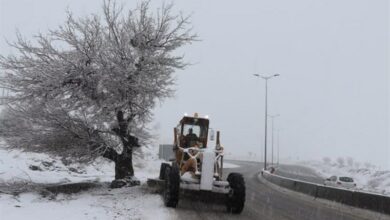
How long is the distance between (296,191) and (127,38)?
11301 mm

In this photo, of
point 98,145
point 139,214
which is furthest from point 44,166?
point 139,214

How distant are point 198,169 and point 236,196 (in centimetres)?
171

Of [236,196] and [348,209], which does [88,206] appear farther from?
[348,209]

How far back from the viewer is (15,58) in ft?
63.5

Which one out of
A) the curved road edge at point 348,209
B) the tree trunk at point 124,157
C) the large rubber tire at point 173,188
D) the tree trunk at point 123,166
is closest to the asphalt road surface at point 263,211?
the curved road edge at point 348,209

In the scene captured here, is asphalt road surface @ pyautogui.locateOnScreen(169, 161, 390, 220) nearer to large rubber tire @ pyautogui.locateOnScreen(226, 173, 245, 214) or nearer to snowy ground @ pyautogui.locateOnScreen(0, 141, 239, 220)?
large rubber tire @ pyautogui.locateOnScreen(226, 173, 245, 214)

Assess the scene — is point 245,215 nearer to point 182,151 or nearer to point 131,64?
point 182,151

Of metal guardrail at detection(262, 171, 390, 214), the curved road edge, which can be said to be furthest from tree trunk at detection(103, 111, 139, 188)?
metal guardrail at detection(262, 171, 390, 214)

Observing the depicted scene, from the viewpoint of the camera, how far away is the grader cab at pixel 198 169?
14.0m

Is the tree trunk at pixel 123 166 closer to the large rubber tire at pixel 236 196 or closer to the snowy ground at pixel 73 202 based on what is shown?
the snowy ground at pixel 73 202

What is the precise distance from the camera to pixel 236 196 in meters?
14.1

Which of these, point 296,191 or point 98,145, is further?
point 296,191

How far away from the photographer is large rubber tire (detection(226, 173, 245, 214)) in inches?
555

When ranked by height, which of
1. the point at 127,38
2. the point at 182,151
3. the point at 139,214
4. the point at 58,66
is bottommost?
the point at 139,214
